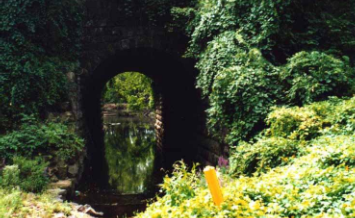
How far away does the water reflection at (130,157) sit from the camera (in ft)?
32.4

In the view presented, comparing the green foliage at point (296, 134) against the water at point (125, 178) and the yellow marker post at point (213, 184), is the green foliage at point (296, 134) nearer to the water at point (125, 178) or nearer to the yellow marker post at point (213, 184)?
the yellow marker post at point (213, 184)

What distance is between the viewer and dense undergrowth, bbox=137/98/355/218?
10.0 feet

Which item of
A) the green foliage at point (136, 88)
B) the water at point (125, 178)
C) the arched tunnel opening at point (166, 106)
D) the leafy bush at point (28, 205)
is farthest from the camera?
the green foliage at point (136, 88)

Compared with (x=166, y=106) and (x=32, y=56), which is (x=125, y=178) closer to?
(x=32, y=56)

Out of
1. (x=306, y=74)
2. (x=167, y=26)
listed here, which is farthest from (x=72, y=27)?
(x=306, y=74)

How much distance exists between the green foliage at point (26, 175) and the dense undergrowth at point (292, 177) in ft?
10.8

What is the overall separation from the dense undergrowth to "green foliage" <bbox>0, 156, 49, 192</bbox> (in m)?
3.30

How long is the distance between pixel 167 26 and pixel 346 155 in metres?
7.77

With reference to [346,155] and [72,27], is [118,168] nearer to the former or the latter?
[72,27]

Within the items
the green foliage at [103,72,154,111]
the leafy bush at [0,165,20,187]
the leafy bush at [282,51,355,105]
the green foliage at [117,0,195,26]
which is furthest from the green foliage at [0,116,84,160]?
the green foliage at [103,72,154,111]

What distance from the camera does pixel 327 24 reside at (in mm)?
7758

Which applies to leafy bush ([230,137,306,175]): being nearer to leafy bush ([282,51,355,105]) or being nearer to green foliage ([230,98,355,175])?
green foliage ([230,98,355,175])

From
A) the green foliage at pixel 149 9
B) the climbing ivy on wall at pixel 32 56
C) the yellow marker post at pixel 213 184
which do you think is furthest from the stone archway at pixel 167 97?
the yellow marker post at pixel 213 184

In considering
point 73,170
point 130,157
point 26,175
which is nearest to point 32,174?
point 26,175
